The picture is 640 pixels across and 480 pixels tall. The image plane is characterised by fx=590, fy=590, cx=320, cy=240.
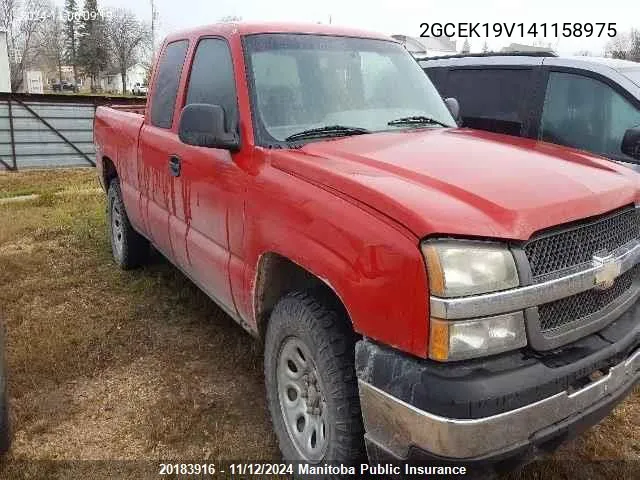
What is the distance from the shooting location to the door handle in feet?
11.6

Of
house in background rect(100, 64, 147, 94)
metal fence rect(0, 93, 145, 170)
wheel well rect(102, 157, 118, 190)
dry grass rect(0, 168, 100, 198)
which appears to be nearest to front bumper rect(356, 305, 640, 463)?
wheel well rect(102, 157, 118, 190)

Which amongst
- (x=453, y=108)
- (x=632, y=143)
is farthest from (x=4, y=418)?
(x=632, y=143)

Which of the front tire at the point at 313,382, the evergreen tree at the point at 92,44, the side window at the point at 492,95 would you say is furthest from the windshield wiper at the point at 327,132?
the evergreen tree at the point at 92,44

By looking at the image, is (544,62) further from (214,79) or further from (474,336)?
(474,336)

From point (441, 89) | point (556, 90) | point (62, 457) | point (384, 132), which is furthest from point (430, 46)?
point (62, 457)

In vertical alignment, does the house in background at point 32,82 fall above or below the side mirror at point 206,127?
above

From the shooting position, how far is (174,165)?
141 inches

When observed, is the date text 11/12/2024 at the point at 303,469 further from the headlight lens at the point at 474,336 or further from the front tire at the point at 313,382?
the headlight lens at the point at 474,336

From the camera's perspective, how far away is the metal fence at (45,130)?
45.7 feet

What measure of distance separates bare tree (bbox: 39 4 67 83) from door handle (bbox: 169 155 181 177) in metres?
68.1

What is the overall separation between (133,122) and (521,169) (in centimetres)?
319

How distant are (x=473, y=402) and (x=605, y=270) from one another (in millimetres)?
758

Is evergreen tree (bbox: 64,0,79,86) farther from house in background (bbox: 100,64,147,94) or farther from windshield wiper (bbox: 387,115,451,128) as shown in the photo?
windshield wiper (bbox: 387,115,451,128)

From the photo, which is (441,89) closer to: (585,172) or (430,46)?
(585,172)
